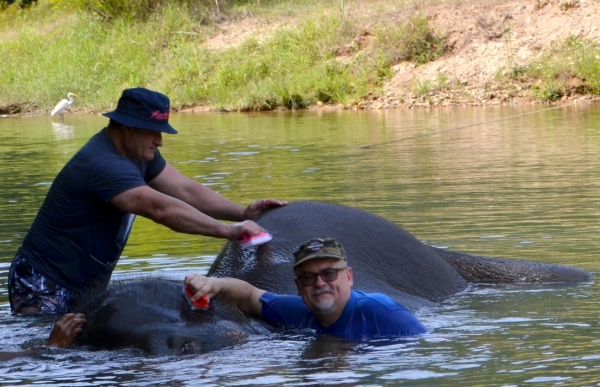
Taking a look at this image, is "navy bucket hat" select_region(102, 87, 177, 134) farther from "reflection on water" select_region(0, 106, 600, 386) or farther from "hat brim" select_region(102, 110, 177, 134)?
"reflection on water" select_region(0, 106, 600, 386)

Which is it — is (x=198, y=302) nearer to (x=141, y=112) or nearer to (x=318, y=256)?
(x=318, y=256)

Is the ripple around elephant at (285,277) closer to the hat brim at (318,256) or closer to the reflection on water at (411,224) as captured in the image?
the reflection on water at (411,224)

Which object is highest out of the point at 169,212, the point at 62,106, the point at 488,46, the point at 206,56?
the point at 206,56

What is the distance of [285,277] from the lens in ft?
21.1

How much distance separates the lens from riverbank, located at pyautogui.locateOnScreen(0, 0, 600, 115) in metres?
26.5

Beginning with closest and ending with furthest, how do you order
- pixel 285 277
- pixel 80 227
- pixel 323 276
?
pixel 323 276, pixel 285 277, pixel 80 227

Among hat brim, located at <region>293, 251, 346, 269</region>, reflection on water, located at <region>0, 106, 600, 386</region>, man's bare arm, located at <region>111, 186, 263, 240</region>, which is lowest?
reflection on water, located at <region>0, 106, 600, 386</region>

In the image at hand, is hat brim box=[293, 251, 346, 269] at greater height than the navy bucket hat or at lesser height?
lesser

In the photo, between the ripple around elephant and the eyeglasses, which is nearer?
the ripple around elephant

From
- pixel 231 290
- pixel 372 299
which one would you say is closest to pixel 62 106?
pixel 231 290

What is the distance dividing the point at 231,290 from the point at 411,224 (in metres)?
4.15

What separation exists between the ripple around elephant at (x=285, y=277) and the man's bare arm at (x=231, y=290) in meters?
0.06

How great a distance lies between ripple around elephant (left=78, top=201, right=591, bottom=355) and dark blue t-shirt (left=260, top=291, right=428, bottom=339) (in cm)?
14

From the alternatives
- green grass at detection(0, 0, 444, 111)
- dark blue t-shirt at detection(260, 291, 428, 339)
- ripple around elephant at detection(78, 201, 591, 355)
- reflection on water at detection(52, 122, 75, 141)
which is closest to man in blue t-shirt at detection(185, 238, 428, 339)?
dark blue t-shirt at detection(260, 291, 428, 339)
